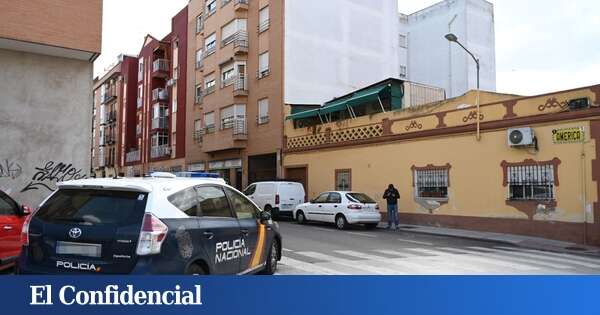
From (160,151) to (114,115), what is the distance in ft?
53.2

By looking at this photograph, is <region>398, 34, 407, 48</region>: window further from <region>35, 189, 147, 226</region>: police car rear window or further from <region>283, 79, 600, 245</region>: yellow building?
<region>35, 189, 147, 226</region>: police car rear window

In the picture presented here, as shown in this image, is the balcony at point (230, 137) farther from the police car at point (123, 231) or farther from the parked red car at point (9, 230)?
the police car at point (123, 231)

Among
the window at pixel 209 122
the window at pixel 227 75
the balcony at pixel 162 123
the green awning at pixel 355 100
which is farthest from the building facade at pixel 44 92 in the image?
the balcony at pixel 162 123

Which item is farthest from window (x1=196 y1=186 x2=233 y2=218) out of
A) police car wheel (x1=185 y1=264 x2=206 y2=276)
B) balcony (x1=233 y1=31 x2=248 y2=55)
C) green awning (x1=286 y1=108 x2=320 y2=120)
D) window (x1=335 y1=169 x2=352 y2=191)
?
balcony (x1=233 y1=31 x2=248 y2=55)

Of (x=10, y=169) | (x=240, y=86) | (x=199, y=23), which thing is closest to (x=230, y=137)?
(x=240, y=86)

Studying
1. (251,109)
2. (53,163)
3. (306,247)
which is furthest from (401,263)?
(251,109)

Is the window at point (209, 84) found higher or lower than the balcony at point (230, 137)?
higher

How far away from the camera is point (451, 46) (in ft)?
131

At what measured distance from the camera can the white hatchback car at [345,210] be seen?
17.5 meters

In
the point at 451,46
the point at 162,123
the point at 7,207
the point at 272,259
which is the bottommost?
the point at 272,259

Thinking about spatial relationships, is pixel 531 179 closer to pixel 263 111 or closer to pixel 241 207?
pixel 241 207

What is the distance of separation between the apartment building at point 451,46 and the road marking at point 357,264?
30644 mm

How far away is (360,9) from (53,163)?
75.2 feet

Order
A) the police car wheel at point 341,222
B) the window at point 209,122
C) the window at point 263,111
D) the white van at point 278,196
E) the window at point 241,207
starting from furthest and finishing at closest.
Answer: the window at point 209,122 < the window at point 263,111 < the white van at point 278,196 < the police car wheel at point 341,222 < the window at point 241,207
